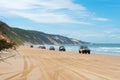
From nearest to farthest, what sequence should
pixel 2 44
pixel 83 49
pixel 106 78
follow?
pixel 2 44 < pixel 106 78 < pixel 83 49

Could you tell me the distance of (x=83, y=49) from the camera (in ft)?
274

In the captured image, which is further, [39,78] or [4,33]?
[39,78]

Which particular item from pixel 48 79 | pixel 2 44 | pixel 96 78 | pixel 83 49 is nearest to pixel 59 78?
pixel 48 79

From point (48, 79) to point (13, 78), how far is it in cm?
211

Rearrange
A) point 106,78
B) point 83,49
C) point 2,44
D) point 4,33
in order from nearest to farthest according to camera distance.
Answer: point 4,33 → point 2,44 → point 106,78 → point 83,49

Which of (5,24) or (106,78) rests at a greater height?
(5,24)

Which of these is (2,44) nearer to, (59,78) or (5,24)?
(5,24)

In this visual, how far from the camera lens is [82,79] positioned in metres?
23.5

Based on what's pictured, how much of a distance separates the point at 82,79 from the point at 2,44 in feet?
34.9

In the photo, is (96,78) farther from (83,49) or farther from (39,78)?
(83,49)

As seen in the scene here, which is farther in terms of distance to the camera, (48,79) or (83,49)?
(83,49)

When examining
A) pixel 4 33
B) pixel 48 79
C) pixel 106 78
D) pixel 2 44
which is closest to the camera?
pixel 4 33

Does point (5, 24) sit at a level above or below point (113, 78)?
above

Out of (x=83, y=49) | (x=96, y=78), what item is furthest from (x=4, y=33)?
(x=83, y=49)
